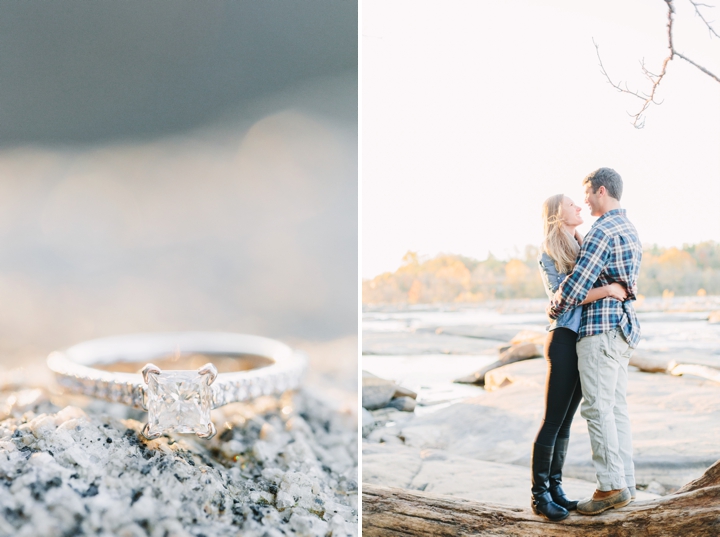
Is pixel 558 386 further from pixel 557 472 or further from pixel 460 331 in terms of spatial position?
pixel 460 331

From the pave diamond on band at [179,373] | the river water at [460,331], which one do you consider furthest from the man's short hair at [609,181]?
the pave diamond on band at [179,373]

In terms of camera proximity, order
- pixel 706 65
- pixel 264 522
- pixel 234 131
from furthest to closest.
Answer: pixel 706 65
pixel 234 131
pixel 264 522

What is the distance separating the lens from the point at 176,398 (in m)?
1.43

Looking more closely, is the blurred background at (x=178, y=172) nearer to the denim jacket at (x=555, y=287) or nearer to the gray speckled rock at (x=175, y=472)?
the gray speckled rock at (x=175, y=472)

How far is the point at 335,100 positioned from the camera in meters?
1.62

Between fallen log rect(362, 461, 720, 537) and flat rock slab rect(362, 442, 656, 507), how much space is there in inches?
1.7

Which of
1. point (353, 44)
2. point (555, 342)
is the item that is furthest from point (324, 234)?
point (555, 342)

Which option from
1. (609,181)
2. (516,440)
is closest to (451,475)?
(516,440)

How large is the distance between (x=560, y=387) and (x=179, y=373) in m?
1.06

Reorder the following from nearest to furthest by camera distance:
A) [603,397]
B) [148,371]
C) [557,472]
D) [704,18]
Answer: [148,371] → [603,397] → [557,472] → [704,18]

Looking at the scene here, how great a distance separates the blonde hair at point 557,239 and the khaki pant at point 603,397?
0.74ft

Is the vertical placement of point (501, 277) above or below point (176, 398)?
above

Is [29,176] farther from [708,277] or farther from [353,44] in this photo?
[708,277]

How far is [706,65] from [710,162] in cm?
30
